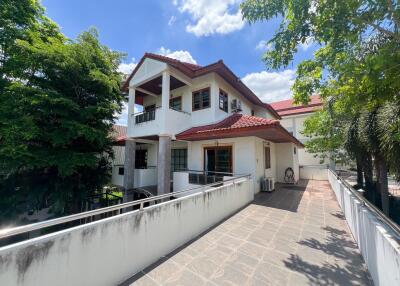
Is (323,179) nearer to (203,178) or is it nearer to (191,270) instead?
(203,178)

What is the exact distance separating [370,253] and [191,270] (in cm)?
301

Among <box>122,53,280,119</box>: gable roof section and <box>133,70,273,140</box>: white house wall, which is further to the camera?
<box>133,70,273,140</box>: white house wall

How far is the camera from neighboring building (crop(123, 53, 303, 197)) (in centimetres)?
893

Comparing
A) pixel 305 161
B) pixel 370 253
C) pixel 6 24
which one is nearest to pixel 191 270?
pixel 370 253

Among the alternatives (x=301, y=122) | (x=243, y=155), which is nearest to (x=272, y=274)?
(x=243, y=155)

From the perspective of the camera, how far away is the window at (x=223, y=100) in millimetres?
10246

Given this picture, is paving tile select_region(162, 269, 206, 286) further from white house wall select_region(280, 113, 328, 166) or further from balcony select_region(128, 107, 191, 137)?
white house wall select_region(280, 113, 328, 166)

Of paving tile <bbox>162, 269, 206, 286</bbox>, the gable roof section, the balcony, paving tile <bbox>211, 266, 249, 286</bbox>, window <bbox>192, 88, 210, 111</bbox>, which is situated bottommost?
paving tile <bbox>211, 266, 249, 286</bbox>

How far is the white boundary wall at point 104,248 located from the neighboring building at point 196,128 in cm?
433

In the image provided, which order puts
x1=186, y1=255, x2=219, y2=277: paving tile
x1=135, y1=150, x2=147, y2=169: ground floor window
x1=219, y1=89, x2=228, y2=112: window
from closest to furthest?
1. x1=186, y1=255, x2=219, y2=277: paving tile
2. x1=219, y1=89, x2=228, y2=112: window
3. x1=135, y1=150, x2=147, y2=169: ground floor window

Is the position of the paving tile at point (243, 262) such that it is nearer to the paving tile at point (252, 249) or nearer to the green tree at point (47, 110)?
the paving tile at point (252, 249)

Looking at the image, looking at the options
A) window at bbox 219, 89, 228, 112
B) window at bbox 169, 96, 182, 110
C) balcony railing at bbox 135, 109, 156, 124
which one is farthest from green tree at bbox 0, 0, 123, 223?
window at bbox 219, 89, 228, 112

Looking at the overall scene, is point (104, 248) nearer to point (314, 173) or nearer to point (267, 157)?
point (267, 157)

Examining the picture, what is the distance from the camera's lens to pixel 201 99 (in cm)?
1011
